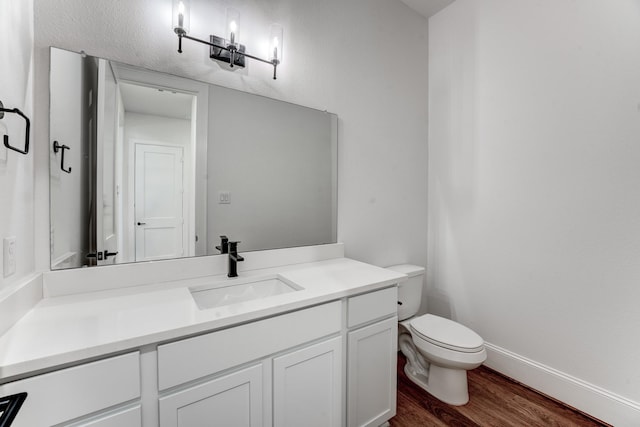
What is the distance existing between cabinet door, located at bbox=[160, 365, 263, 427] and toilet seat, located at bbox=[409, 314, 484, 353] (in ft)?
3.71

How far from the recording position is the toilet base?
66.6 inches

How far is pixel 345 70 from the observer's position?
194cm

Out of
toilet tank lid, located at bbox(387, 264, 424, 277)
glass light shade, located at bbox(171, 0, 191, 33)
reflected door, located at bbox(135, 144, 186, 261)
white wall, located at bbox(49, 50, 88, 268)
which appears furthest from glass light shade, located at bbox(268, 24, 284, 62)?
toilet tank lid, located at bbox(387, 264, 424, 277)

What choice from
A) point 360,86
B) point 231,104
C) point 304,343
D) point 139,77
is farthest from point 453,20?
point 304,343

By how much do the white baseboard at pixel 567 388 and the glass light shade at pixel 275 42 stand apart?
8.07 feet

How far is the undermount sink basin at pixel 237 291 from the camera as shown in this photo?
1250mm

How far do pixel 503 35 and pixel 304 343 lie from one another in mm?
2413

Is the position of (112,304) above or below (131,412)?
above

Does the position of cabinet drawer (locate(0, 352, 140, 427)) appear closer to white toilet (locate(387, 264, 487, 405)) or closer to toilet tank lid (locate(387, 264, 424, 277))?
white toilet (locate(387, 264, 487, 405))

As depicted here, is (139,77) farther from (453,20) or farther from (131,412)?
(453,20)

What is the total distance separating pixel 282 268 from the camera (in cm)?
161

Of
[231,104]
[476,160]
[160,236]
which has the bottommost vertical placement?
[160,236]

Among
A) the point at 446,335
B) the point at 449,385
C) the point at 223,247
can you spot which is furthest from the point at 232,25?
the point at 449,385

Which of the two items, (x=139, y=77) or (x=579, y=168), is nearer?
(x=139, y=77)
